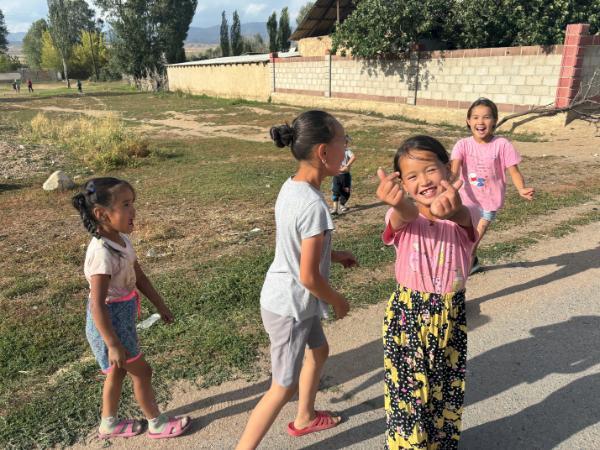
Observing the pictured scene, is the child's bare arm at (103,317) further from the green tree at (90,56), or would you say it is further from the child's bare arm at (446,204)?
the green tree at (90,56)

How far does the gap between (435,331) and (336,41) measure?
19239mm

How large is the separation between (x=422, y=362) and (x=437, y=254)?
1.56ft

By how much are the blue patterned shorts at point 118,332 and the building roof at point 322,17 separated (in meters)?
22.6

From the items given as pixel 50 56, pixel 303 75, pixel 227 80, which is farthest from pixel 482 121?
pixel 50 56

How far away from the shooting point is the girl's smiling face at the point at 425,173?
5.90 feet

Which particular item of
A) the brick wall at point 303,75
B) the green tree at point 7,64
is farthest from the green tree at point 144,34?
the green tree at point 7,64

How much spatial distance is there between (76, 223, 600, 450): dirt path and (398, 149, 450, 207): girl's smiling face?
1.38 m

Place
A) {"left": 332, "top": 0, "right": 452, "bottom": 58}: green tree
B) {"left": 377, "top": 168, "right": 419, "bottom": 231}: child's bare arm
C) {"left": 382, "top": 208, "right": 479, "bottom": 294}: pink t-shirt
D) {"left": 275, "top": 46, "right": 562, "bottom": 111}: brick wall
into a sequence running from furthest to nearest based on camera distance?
{"left": 332, "top": 0, "right": 452, "bottom": 58}: green tree < {"left": 275, "top": 46, "right": 562, "bottom": 111}: brick wall < {"left": 382, "top": 208, "right": 479, "bottom": 294}: pink t-shirt < {"left": 377, "top": 168, "right": 419, "bottom": 231}: child's bare arm

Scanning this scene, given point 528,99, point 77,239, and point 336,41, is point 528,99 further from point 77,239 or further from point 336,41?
point 77,239

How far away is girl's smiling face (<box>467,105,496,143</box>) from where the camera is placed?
11.7ft

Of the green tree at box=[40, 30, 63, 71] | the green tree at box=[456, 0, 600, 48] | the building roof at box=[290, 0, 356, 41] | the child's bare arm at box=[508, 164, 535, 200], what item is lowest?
the child's bare arm at box=[508, 164, 535, 200]

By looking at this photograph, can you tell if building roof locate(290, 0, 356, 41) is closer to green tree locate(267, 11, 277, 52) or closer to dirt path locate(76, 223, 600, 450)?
dirt path locate(76, 223, 600, 450)

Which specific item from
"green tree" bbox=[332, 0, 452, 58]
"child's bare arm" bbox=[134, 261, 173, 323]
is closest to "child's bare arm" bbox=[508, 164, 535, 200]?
"child's bare arm" bbox=[134, 261, 173, 323]

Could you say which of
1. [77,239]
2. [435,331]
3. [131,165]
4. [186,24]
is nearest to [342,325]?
[435,331]
